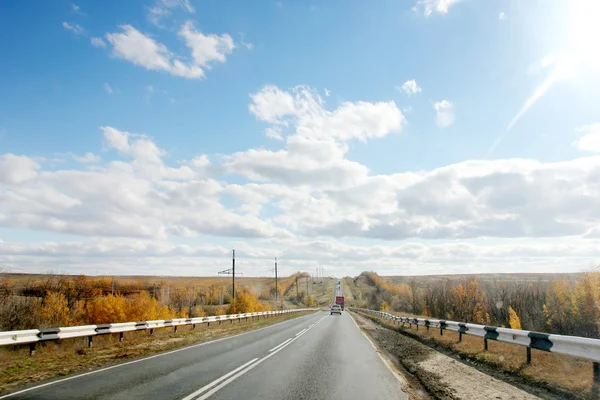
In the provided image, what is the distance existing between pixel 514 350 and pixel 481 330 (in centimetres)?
139

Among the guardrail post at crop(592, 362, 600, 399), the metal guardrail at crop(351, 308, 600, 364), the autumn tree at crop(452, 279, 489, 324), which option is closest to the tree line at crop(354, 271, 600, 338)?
the autumn tree at crop(452, 279, 489, 324)

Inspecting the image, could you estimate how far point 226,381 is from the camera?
27.4ft

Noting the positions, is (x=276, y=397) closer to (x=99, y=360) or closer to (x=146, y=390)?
(x=146, y=390)

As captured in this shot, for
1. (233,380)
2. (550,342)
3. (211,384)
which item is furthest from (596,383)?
(211,384)

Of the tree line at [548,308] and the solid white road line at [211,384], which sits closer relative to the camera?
the solid white road line at [211,384]

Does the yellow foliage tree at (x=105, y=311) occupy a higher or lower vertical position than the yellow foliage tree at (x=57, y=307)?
lower

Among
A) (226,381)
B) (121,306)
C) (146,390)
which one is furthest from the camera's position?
(121,306)

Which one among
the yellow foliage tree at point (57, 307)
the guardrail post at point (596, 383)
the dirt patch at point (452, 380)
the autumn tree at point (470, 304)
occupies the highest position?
the guardrail post at point (596, 383)

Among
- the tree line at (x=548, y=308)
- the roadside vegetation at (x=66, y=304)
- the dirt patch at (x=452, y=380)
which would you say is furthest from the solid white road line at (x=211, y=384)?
the tree line at (x=548, y=308)

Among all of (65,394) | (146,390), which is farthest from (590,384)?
(65,394)

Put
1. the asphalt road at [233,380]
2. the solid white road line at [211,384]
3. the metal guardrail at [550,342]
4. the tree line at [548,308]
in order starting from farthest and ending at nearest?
the tree line at [548,308], the metal guardrail at [550,342], the asphalt road at [233,380], the solid white road line at [211,384]

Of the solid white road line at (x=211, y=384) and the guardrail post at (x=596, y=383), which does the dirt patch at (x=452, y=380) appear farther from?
the solid white road line at (x=211, y=384)

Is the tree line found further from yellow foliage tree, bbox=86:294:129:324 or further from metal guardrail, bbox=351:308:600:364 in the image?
yellow foliage tree, bbox=86:294:129:324

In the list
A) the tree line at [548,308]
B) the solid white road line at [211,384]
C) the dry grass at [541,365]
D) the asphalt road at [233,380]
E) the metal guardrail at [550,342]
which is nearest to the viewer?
the solid white road line at [211,384]
